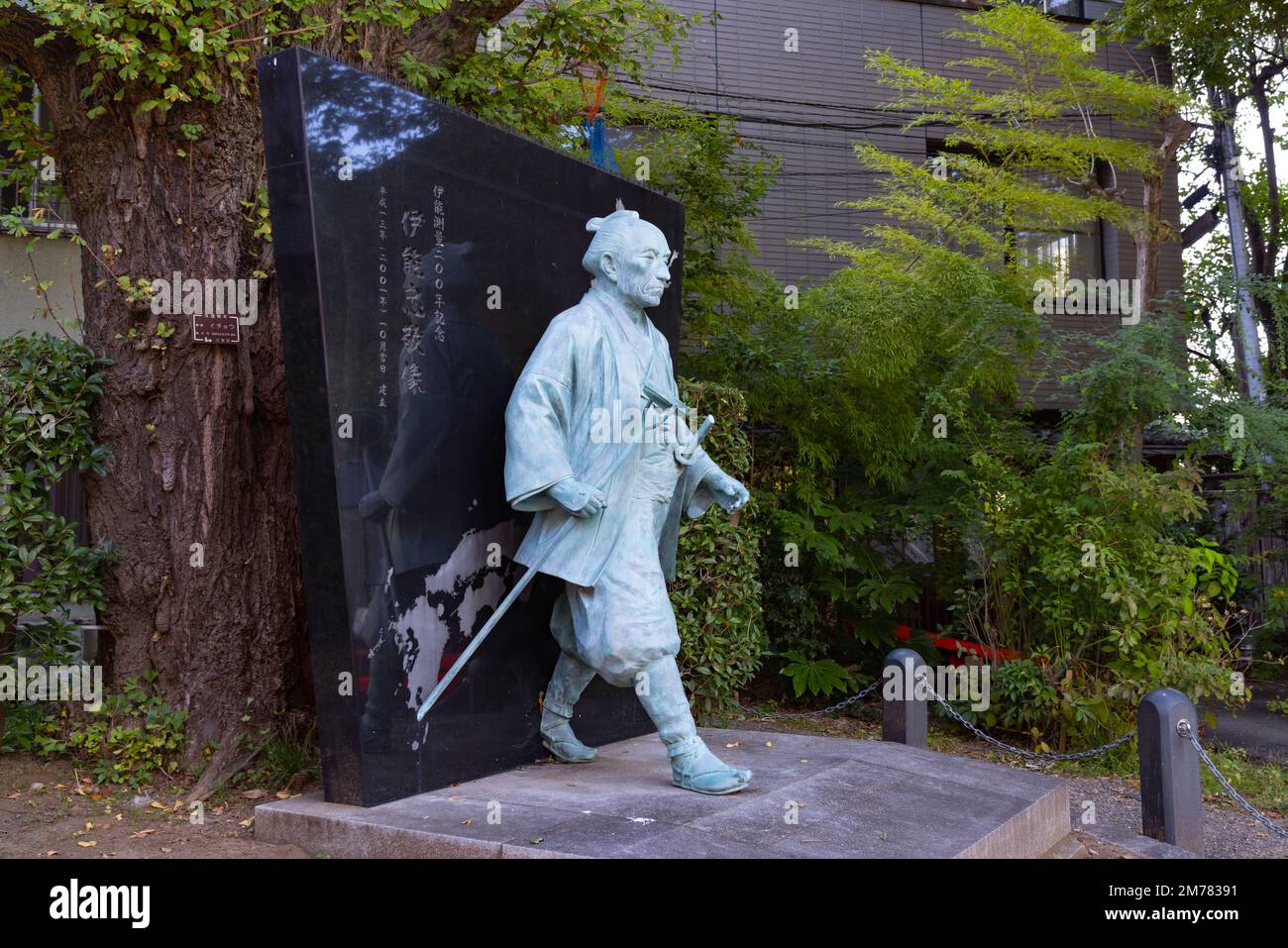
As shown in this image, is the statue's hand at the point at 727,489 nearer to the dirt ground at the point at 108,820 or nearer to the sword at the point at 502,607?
the sword at the point at 502,607

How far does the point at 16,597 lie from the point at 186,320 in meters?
1.45

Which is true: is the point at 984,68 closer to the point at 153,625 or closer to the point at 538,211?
the point at 538,211

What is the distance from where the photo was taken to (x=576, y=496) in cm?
423

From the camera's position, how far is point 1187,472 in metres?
7.10

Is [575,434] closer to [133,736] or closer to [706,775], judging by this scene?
[706,775]

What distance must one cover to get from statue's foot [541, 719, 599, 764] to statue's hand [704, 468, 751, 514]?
1218 millimetres

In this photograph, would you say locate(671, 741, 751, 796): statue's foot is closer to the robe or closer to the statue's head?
the robe

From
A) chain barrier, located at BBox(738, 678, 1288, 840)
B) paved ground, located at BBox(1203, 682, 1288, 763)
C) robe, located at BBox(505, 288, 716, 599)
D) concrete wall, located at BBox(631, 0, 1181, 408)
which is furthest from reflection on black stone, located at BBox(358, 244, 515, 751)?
concrete wall, located at BBox(631, 0, 1181, 408)

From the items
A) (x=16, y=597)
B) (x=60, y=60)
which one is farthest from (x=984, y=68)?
(x=16, y=597)

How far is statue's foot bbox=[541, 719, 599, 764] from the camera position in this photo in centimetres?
495

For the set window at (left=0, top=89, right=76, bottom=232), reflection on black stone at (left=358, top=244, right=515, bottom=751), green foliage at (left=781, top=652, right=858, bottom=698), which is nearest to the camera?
reflection on black stone at (left=358, top=244, right=515, bottom=751)

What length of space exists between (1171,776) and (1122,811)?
122 centimetres
